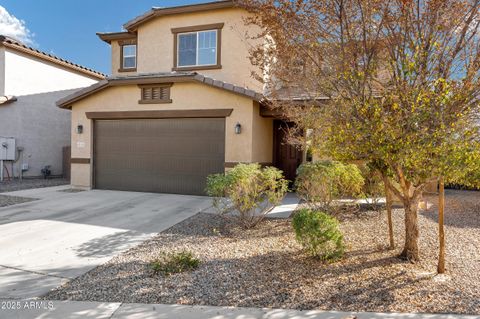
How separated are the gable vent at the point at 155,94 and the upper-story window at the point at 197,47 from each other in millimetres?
2142

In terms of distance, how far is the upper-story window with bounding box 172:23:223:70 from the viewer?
12.6 m

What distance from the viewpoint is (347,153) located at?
14.1 ft

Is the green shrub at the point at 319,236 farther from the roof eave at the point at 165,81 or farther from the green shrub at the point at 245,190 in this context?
the roof eave at the point at 165,81

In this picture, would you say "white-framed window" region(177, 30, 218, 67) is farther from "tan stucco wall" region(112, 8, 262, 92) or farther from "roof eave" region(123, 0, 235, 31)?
"roof eave" region(123, 0, 235, 31)

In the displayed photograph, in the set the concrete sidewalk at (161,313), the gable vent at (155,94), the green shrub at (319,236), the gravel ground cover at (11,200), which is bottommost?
the concrete sidewalk at (161,313)

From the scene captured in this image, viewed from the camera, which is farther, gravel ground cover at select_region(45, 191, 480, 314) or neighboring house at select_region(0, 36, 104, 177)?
neighboring house at select_region(0, 36, 104, 177)

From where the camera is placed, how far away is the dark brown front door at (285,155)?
12469mm

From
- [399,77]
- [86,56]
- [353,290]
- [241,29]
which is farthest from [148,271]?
[86,56]

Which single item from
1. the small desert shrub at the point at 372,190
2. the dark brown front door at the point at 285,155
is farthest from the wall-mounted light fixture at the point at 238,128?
the small desert shrub at the point at 372,190

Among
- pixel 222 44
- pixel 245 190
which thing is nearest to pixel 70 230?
pixel 245 190

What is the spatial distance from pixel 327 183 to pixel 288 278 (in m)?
3.06

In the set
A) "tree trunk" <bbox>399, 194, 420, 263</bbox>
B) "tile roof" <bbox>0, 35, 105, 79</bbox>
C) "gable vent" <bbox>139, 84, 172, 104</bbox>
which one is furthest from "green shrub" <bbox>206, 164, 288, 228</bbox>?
"tile roof" <bbox>0, 35, 105, 79</bbox>

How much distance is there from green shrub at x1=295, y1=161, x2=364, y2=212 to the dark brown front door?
16.6 ft

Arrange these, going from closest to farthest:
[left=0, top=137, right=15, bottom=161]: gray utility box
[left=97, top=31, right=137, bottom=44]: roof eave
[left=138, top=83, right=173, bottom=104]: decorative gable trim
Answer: [left=138, top=83, right=173, bottom=104]: decorative gable trim < [left=0, top=137, right=15, bottom=161]: gray utility box < [left=97, top=31, right=137, bottom=44]: roof eave
